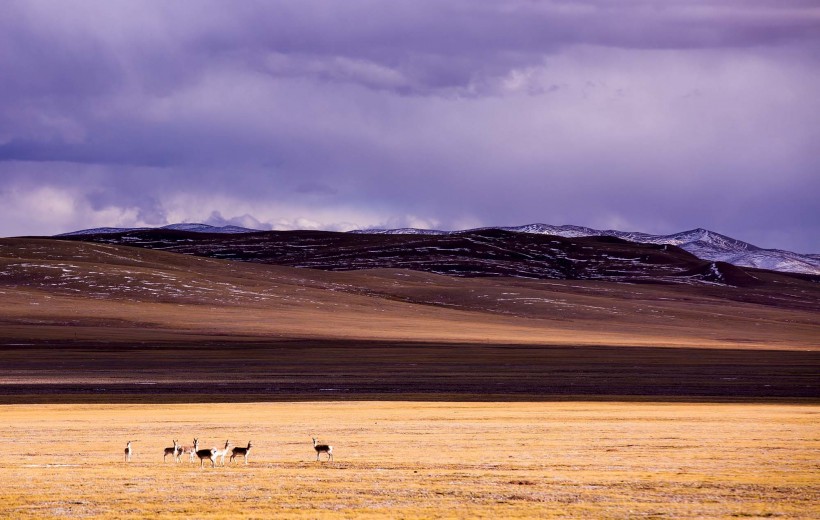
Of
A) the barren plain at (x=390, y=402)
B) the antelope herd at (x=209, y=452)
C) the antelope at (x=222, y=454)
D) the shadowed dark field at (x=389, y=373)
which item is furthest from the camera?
the shadowed dark field at (x=389, y=373)

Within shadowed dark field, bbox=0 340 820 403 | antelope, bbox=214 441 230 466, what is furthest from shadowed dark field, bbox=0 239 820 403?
antelope, bbox=214 441 230 466

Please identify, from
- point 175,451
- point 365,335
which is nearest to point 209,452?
point 175,451

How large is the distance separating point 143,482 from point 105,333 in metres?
74.9

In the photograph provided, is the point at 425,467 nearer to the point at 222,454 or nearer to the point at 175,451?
the point at 222,454

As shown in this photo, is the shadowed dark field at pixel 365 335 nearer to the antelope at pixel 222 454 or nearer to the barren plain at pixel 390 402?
the barren plain at pixel 390 402

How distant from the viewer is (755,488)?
19953mm

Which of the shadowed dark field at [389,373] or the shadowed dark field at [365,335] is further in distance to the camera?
the shadowed dark field at [365,335]

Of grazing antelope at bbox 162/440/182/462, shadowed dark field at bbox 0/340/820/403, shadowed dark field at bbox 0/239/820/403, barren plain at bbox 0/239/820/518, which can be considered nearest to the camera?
barren plain at bbox 0/239/820/518

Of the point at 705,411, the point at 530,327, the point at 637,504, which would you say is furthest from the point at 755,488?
the point at 530,327

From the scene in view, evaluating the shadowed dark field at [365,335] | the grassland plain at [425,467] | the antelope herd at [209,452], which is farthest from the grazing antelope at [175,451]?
the shadowed dark field at [365,335]

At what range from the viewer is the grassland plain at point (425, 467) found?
17984mm

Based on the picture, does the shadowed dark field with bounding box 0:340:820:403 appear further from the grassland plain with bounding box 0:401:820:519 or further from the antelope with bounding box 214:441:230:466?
the antelope with bounding box 214:441:230:466

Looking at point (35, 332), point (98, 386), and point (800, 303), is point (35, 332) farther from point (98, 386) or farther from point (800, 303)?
point (800, 303)

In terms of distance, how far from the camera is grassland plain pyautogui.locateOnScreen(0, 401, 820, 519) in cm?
1798
